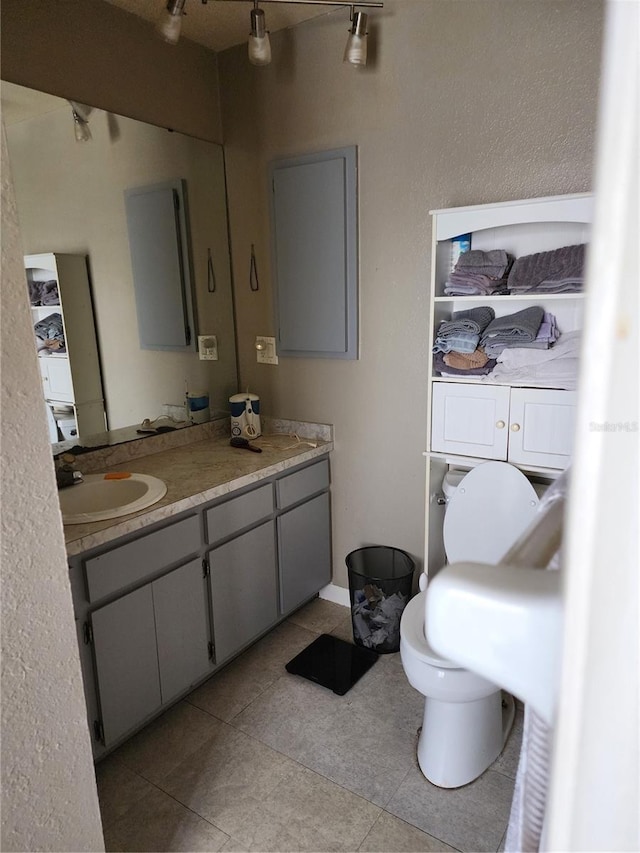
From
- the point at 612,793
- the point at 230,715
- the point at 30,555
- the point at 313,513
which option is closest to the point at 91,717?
the point at 230,715

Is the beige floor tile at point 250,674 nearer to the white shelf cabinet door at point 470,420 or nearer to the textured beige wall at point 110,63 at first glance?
the white shelf cabinet door at point 470,420

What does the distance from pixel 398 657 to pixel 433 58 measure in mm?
2477

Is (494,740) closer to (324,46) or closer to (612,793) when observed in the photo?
(612,793)

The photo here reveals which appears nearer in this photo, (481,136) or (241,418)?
(481,136)

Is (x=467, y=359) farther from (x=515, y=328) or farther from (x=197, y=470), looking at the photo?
(x=197, y=470)

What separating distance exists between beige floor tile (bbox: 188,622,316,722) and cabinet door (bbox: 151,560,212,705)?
15cm

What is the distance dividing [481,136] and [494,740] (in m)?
2.19

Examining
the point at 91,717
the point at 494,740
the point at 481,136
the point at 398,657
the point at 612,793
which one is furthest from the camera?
the point at 398,657

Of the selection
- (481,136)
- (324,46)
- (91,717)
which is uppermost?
(324,46)

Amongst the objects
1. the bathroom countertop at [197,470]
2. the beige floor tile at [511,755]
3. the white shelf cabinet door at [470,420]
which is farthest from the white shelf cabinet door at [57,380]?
the beige floor tile at [511,755]

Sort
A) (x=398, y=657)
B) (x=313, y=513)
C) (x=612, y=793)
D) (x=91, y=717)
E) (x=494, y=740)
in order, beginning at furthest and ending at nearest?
(x=313, y=513) → (x=398, y=657) → (x=494, y=740) → (x=91, y=717) → (x=612, y=793)

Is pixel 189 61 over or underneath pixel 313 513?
over

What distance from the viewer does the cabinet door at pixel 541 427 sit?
A: 1811 mm

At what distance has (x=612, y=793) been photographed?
316mm
